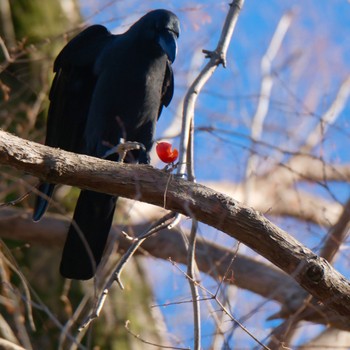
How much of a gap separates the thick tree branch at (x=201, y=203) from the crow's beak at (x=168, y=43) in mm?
1514

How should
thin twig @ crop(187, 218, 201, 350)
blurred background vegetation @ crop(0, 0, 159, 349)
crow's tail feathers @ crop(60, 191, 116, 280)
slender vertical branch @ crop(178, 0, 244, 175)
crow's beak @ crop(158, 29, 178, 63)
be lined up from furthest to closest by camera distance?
1. blurred background vegetation @ crop(0, 0, 159, 349)
2. crow's beak @ crop(158, 29, 178, 63)
3. crow's tail feathers @ crop(60, 191, 116, 280)
4. slender vertical branch @ crop(178, 0, 244, 175)
5. thin twig @ crop(187, 218, 201, 350)

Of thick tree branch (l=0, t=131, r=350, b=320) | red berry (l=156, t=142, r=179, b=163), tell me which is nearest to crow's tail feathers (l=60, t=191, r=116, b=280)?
red berry (l=156, t=142, r=179, b=163)

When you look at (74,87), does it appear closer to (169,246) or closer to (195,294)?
(169,246)

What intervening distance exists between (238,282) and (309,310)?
58 cm

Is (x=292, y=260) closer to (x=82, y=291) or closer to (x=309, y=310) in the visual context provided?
(x=309, y=310)

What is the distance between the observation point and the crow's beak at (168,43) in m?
3.85

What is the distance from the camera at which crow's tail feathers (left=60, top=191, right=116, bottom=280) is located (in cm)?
351

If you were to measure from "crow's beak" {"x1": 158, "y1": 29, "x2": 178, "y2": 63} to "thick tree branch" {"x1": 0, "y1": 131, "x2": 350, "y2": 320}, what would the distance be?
59.6 inches

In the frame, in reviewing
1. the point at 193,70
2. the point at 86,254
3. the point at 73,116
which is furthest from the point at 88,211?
the point at 193,70

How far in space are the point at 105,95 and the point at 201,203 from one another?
1494mm

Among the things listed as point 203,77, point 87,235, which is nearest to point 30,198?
point 87,235

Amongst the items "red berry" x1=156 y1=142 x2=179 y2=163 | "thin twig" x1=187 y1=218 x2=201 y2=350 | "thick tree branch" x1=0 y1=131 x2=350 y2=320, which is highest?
"red berry" x1=156 y1=142 x2=179 y2=163

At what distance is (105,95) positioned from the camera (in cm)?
377

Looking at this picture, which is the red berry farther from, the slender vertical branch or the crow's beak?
the crow's beak
